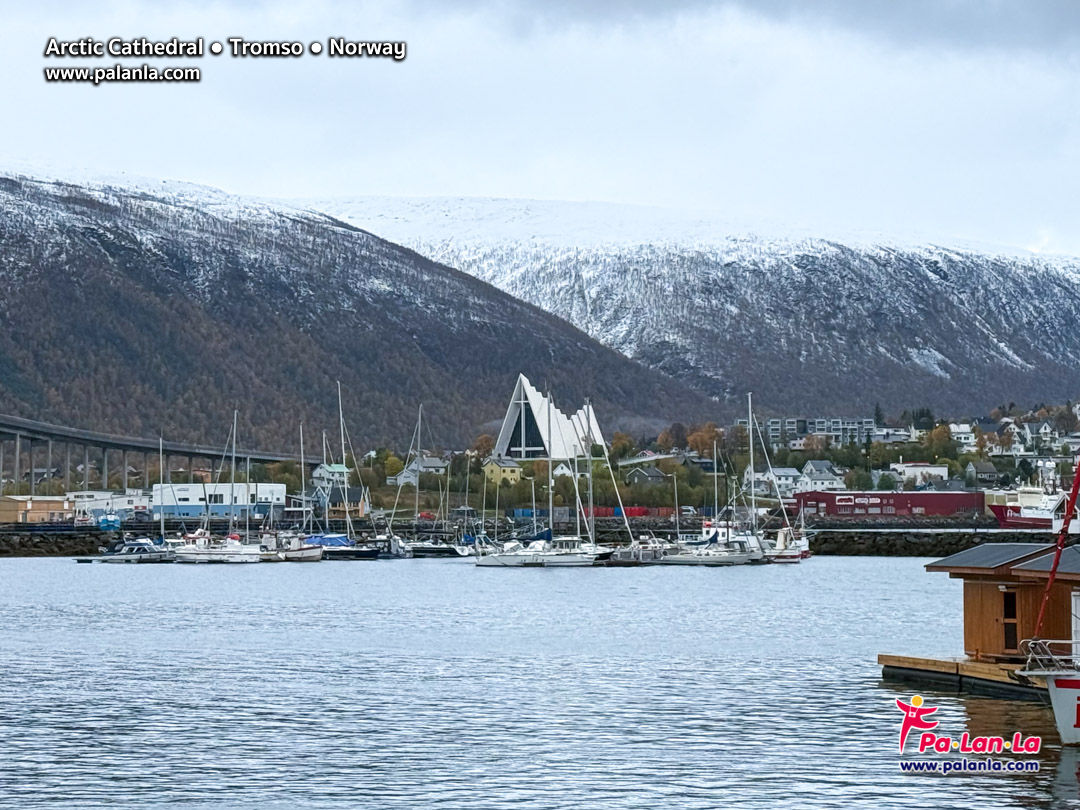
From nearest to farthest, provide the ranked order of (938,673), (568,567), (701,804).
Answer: (701,804) → (938,673) → (568,567)

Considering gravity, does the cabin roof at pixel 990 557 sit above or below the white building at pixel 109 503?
below

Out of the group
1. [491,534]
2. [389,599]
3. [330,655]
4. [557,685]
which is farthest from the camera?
[491,534]

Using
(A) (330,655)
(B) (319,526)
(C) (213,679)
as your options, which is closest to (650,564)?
(B) (319,526)

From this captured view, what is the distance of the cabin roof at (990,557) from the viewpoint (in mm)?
39875

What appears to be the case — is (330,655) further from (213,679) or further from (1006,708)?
(1006,708)

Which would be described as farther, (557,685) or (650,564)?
(650,564)

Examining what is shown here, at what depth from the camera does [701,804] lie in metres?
29.4

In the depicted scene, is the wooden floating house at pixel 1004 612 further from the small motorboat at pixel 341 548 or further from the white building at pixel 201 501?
the white building at pixel 201 501

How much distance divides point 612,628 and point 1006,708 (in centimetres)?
2742

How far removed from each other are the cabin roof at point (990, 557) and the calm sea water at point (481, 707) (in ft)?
9.20

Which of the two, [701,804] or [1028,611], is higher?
[1028,611]

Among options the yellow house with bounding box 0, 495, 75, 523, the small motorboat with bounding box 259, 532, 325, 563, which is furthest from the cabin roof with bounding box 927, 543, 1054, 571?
the yellow house with bounding box 0, 495, 75, 523

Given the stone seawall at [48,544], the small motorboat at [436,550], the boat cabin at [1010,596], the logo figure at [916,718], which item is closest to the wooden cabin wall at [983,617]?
the boat cabin at [1010,596]

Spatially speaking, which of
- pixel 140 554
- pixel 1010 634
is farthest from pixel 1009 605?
pixel 140 554
